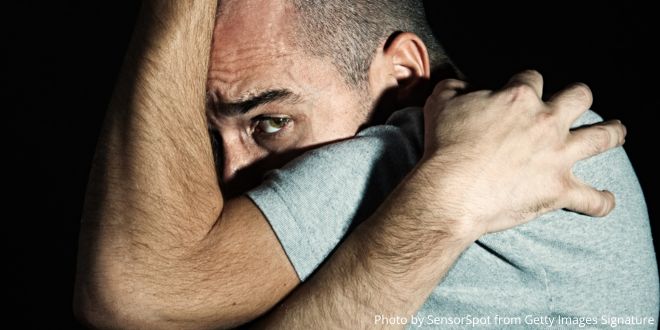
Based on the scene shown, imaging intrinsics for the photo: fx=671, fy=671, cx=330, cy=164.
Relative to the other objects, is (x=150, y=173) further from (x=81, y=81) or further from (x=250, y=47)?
(x=81, y=81)

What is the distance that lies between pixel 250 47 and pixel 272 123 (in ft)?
0.59

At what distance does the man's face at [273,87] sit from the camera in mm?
1505

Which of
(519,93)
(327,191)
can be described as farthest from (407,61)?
(327,191)

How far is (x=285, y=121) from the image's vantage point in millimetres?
1541

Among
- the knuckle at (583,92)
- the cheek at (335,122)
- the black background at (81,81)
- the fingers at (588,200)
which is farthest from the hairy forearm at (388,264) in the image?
the black background at (81,81)

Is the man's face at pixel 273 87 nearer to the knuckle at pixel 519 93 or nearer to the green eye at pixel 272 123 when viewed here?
the green eye at pixel 272 123

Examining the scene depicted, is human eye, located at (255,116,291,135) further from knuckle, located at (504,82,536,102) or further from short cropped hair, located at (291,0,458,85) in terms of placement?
knuckle, located at (504,82,536,102)

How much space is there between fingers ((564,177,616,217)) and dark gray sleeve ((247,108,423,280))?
29cm

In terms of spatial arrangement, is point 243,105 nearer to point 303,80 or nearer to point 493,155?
point 303,80

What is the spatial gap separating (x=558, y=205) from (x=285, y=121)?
646 millimetres

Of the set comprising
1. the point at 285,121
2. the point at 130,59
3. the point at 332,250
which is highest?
the point at 130,59

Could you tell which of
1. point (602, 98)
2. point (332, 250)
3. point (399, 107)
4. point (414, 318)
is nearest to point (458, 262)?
point (414, 318)

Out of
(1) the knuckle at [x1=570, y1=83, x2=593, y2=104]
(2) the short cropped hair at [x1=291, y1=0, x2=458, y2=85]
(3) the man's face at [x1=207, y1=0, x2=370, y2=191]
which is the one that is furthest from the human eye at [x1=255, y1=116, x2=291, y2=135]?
(1) the knuckle at [x1=570, y1=83, x2=593, y2=104]

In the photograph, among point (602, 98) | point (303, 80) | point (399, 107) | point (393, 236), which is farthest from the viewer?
point (602, 98)
